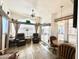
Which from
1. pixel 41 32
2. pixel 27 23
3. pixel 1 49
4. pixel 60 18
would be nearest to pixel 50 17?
pixel 60 18

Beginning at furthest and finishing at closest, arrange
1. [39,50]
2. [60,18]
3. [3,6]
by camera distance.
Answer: [39,50] < [60,18] < [3,6]

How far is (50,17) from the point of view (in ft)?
10.6

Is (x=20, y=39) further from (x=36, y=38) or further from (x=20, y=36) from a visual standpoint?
(x=36, y=38)

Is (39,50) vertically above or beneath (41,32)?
beneath

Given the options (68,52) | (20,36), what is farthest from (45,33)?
(68,52)

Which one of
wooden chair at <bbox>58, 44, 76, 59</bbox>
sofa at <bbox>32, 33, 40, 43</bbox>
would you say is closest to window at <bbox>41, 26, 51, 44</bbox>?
sofa at <bbox>32, 33, 40, 43</bbox>

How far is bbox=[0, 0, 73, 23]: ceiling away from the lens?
104 inches

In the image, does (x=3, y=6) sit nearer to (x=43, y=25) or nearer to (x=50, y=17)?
(x=43, y=25)

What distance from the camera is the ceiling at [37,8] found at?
2645mm

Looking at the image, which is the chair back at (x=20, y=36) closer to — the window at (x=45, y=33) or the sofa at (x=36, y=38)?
the sofa at (x=36, y=38)

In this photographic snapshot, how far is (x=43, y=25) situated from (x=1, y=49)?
143 cm

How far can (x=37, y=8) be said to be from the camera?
3.01 m

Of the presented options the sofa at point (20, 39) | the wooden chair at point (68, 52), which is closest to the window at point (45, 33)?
the sofa at point (20, 39)

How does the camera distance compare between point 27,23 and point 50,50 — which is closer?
point 27,23
